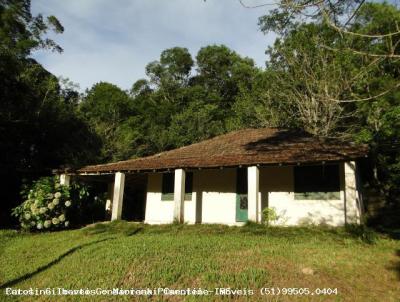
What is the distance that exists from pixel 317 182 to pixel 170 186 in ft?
21.2

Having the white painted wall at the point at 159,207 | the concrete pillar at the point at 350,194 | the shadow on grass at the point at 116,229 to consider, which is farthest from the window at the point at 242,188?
the shadow on grass at the point at 116,229

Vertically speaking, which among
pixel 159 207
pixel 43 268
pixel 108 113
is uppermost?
pixel 108 113

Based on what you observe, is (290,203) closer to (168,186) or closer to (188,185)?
(188,185)

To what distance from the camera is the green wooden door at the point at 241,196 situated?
14.8 metres

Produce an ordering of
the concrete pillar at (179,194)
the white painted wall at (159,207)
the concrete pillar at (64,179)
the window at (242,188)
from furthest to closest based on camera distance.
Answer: the concrete pillar at (64,179), the white painted wall at (159,207), the window at (242,188), the concrete pillar at (179,194)

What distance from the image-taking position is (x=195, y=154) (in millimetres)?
16344

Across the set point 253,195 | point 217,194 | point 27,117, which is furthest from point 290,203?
point 27,117

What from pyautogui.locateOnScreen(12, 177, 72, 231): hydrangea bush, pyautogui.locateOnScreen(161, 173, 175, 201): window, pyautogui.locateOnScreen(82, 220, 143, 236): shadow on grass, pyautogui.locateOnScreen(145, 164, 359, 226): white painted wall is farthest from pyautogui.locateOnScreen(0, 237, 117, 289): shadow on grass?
pyautogui.locateOnScreen(161, 173, 175, 201): window

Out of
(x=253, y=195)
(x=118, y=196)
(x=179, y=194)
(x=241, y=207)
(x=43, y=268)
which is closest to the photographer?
(x=43, y=268)

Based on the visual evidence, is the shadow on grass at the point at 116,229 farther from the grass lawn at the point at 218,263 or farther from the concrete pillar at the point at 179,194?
the concrete pillar at the point at 179,194

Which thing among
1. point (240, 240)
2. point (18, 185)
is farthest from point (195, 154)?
point (18, 185)

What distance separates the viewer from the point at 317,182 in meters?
13.7

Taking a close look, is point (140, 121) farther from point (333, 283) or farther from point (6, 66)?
point (333, 283)

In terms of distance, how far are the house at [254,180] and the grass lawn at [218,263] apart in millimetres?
1973
